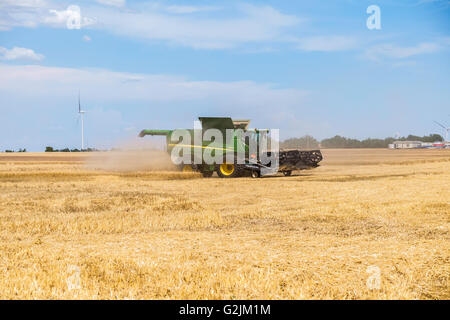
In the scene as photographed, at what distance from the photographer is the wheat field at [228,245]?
19.7 feet

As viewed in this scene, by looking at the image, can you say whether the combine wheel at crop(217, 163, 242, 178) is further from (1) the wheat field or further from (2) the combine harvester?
(1) the wheat field

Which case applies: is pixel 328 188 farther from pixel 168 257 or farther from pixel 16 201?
pixel 168 257

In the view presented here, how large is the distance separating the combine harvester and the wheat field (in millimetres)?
7116

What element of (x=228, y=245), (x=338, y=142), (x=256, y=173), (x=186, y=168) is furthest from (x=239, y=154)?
(x=338, y=142)

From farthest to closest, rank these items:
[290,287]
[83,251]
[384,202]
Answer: [384,202], [83,251], [290,287]

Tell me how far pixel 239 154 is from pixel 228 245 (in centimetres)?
1628

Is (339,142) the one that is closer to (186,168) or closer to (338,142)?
(338,142)

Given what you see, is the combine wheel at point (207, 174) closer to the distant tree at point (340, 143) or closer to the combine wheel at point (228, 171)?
the combine wheel at point (228, 171)

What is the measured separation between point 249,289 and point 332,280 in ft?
3.81

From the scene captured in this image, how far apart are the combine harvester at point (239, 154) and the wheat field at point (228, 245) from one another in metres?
7.12

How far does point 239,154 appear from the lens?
2470 cm

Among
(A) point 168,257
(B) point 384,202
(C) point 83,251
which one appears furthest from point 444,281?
(B) point 384,202

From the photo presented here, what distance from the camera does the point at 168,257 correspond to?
298 inches

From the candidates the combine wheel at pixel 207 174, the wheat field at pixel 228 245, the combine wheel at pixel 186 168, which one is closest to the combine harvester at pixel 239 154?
the combine wheel at pixel 207 174
